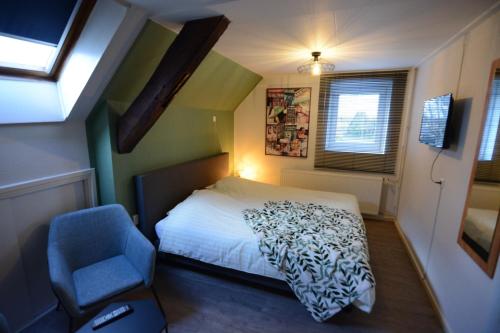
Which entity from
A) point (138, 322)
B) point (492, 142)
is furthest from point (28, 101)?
point (492, 142)

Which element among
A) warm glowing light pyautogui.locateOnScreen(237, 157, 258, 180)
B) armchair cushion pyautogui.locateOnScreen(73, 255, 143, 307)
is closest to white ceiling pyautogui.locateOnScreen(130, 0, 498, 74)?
armchair cushion pyautogui.locateOnScreen(73, 255, 143, 307)

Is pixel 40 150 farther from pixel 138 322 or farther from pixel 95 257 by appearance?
pixel 138 322

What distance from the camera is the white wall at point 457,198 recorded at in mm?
1456

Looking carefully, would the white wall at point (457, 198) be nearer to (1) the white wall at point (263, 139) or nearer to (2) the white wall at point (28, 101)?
(1) the white wall at point (263, 139)

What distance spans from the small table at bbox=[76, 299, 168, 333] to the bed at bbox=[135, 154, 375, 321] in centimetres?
73

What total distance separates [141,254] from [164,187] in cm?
92

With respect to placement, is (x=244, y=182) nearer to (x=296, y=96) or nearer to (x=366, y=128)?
(x=296, y=96)

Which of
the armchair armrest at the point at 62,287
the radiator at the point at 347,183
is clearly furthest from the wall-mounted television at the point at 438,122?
the armchair armrest at the point at 62,287

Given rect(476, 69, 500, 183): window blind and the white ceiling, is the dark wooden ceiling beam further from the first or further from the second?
rect(476, 69, 500, 183): window blind

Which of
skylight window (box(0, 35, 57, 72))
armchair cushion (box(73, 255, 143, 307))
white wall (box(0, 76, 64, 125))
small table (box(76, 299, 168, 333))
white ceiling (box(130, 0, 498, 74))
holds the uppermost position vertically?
white ceiling (box(130, 0, 498, 74))

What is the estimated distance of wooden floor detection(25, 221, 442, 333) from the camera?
5.90 feet

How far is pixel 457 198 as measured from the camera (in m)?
1.79

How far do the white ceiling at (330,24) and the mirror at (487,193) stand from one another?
1.90ft

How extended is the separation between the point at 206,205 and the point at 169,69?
4.48 feet
